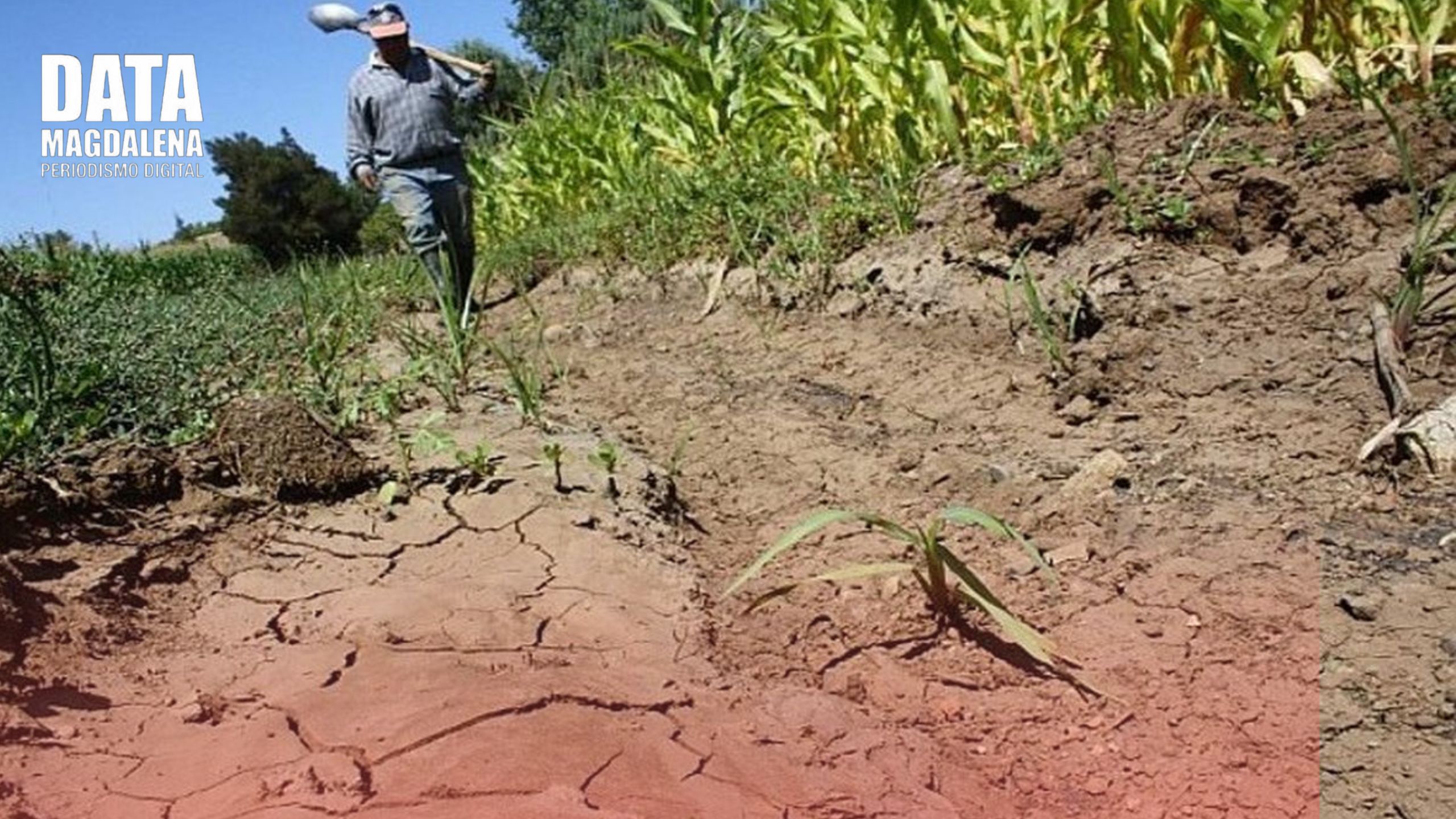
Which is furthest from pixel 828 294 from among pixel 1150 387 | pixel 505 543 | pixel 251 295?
pixel 251 295

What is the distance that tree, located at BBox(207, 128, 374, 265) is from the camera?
91.8 ft

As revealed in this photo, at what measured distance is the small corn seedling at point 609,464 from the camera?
224 centimetres

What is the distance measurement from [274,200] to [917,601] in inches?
1193

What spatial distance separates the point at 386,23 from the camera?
17.0ft

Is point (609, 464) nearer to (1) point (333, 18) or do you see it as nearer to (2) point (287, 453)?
(2) point (287, 453)

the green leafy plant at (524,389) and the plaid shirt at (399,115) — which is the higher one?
the plaid shirt at (399,115)

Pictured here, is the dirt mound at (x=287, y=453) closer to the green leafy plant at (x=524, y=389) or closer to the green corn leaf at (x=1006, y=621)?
the green leafy plant at (x=524, y=389)

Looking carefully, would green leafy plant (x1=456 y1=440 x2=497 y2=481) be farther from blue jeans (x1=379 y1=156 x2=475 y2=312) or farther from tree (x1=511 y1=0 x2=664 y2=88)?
tree (x1=511 y1=0 x2=664 y2=88)

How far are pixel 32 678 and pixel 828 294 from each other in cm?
278

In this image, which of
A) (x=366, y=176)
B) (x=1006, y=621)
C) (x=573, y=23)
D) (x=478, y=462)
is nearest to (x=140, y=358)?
(x=478, y=462)

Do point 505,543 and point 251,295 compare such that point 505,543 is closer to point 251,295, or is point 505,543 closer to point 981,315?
point 981,315

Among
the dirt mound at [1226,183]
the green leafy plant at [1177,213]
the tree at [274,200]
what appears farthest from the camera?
the tree at [274,200]

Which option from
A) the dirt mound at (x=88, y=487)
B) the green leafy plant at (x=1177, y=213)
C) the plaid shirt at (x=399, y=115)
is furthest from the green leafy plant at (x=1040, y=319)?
the plaid shirt at (x=399, y=115)

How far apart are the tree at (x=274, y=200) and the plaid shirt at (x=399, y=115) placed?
2393 centimetres
